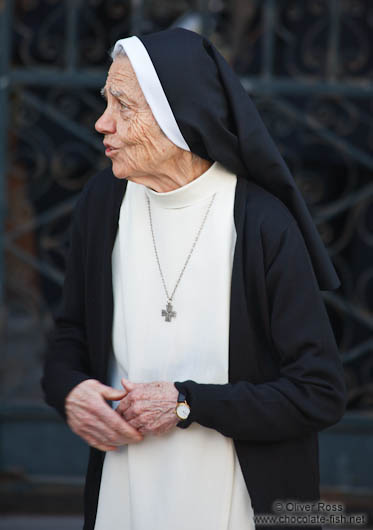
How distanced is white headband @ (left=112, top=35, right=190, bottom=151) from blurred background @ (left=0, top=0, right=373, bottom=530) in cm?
238

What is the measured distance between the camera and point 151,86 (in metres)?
2.03

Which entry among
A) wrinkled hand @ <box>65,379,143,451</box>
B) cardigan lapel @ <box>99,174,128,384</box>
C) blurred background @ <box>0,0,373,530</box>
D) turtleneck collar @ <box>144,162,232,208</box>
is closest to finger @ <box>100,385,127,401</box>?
wrinkled hand @ <box>65,379,143,451</box>

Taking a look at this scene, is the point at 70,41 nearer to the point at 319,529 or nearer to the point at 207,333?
the point at 207,333

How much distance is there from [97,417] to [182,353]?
0.27 metres

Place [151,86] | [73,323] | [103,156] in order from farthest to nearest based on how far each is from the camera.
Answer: [103,156] → [73,323] → [151,86]

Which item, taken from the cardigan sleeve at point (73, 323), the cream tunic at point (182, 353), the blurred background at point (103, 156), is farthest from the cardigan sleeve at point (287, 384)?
the blurred background at point (103, 156)

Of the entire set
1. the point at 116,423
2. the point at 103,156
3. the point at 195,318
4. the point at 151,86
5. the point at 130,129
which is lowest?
the point at 116,423

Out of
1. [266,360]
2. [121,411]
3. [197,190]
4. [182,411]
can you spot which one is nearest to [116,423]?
[121,411]

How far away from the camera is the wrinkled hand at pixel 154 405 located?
2055 mm

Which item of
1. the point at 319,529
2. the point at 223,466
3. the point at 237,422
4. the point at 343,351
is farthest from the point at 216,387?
the point at 343,351

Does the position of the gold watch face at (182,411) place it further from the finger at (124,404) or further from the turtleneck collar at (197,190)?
the turtleneck collar at (197,190)

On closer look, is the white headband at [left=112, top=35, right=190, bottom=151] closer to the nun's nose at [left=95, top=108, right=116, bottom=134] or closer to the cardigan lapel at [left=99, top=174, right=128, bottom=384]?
the nun's nose at [left=95, top=108, right=116, bottom=134]

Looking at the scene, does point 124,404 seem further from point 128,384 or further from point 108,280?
point 108,280

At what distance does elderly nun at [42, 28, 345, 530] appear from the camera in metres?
2.04
